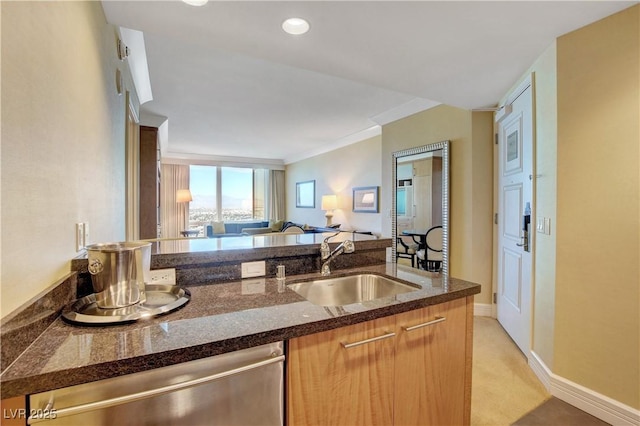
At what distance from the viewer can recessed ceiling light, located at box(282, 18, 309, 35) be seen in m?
1.69

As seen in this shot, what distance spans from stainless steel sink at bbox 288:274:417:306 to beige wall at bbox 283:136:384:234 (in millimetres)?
3318

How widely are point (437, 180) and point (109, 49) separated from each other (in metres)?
3.21

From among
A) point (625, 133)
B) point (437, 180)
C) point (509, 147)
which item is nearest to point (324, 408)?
point (625, 133)

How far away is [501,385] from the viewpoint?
6.56 feet

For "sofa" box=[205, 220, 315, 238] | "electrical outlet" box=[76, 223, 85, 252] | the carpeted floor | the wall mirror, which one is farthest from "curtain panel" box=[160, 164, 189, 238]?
the carpeted floor

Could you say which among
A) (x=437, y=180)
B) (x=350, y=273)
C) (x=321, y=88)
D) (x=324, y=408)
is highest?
(x=321, y=88)

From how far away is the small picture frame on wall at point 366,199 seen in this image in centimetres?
495

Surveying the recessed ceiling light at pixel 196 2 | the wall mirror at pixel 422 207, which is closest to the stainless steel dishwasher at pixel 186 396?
the recessed ceiling light at pixel 196 2

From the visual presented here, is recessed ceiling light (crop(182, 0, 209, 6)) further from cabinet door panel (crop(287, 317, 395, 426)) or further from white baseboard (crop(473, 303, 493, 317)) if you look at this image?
white baseboard (crop(473, 303, 493, 317))

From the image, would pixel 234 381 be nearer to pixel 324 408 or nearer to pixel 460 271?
pixel 324 408

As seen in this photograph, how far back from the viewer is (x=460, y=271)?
Result: 3271 millimetres

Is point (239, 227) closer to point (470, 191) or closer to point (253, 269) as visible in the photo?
point (470, 191)

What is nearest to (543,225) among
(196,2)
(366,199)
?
(196,2)

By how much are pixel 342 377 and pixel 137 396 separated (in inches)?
24.5
